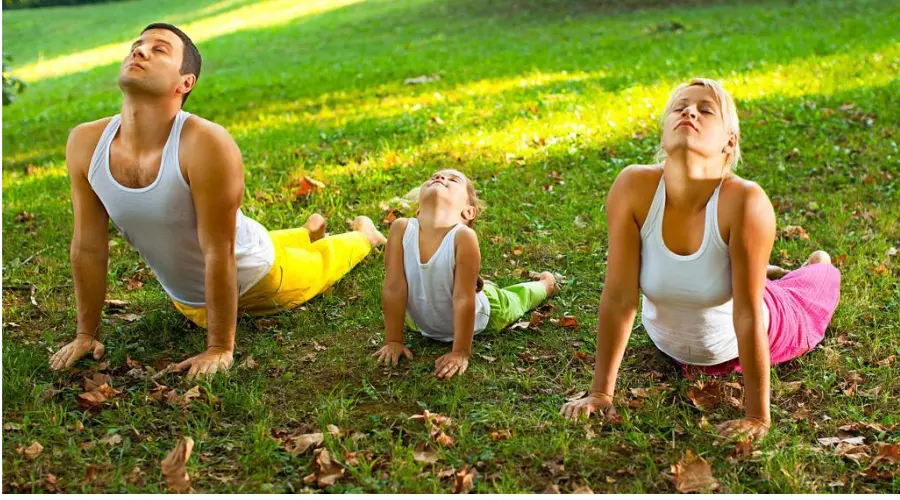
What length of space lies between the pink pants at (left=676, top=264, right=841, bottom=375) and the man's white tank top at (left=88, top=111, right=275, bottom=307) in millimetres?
2551

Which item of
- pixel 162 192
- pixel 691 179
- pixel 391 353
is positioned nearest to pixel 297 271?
pixel 391 353

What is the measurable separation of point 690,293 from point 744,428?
0.64m

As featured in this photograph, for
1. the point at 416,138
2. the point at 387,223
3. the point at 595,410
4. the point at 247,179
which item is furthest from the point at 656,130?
the point at 595,410

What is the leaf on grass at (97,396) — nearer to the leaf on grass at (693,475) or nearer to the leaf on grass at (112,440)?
the leaf on grass at (112,440)

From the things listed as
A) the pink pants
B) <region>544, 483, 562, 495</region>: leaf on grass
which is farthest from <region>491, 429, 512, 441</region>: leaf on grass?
the pink pants

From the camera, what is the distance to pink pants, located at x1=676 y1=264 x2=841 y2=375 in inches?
173

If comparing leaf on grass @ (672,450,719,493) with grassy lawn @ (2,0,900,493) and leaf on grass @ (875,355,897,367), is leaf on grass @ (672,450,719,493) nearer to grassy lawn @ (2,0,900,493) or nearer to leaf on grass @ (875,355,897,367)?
grassy lawn @ (2,0,900,493)

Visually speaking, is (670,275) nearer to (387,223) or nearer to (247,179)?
(387,223)

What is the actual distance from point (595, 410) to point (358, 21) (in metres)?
21.3

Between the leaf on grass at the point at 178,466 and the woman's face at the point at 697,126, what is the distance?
7.77ft

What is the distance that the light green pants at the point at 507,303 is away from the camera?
495 cm

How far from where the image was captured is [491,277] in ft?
19.3

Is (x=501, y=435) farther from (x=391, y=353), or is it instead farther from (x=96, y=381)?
(x=96, y=381)

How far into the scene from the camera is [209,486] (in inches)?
137
